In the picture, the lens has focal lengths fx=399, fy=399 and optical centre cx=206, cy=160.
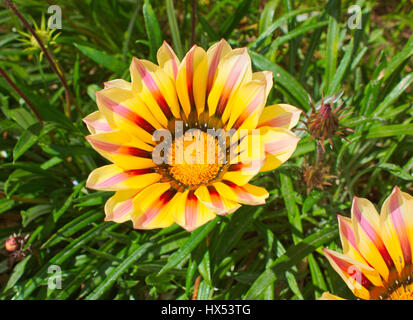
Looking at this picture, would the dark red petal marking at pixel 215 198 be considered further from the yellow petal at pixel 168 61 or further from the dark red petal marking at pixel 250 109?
the yellow petal at pixel 168 61

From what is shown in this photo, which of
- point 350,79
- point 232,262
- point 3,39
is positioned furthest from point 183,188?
point 3,39

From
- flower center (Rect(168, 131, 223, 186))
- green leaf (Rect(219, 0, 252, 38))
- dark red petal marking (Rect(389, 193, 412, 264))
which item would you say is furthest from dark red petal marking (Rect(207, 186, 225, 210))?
green leaf (Rect(219, 0, 252, 38))

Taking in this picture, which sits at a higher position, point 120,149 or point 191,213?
point 120,149

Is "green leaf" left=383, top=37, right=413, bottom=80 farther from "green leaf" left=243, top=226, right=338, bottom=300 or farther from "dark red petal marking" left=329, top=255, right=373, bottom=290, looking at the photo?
"dark red petal marking" left=329, top=255, right=373, bottom=290

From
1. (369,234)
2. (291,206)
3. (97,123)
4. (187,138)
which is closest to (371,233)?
(369,234)

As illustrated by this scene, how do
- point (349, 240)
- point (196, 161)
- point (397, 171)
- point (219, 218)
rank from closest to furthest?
1. point (349, 240)
2. point (196, 161)
3. point (219, 218)
4. point (397, 171)

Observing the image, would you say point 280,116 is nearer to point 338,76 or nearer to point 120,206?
point 120,206

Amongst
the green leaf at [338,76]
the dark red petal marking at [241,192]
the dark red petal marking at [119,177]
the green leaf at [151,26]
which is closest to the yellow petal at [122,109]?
the dark red petal marking at [119,177]

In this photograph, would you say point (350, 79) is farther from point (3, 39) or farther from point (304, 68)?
point (3, 39)
